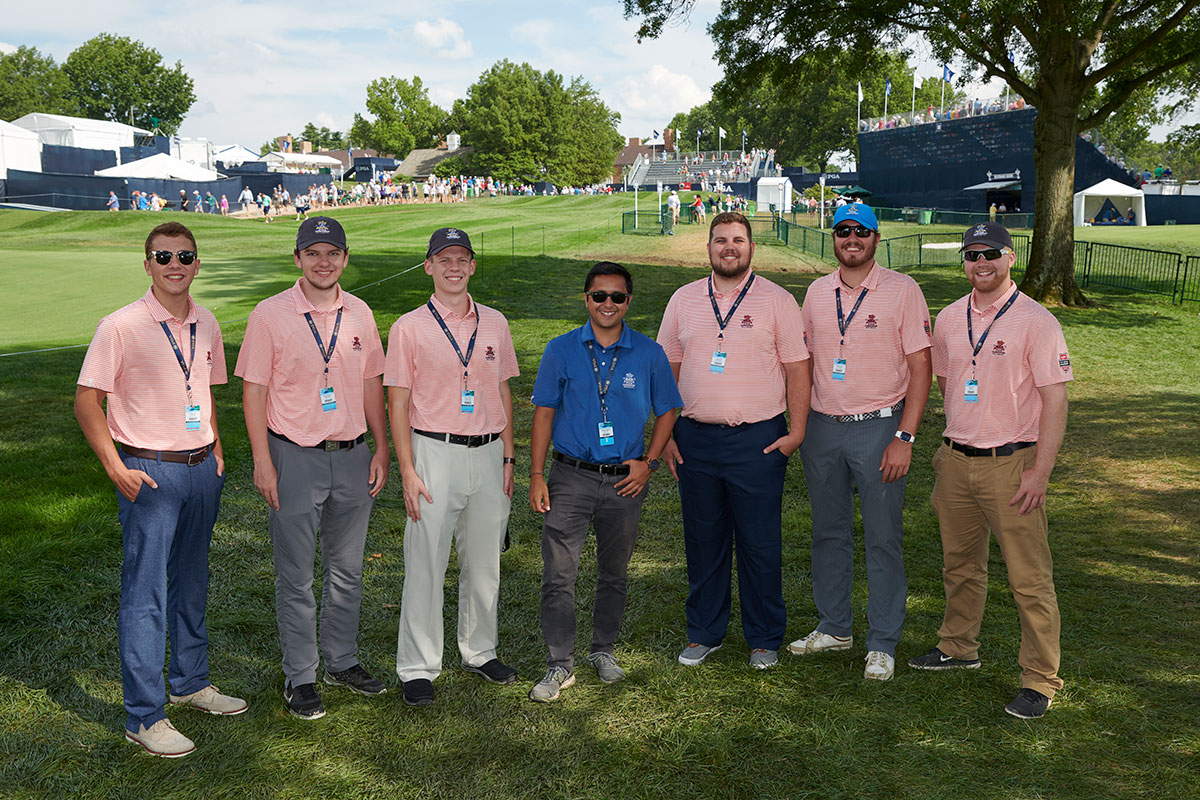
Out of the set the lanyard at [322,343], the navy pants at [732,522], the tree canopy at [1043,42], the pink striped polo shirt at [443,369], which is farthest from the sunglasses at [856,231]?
the tree canopy at [1043,42]

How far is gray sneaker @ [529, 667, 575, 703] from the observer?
4.94 metres

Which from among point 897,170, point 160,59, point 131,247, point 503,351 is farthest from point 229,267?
point 160,59

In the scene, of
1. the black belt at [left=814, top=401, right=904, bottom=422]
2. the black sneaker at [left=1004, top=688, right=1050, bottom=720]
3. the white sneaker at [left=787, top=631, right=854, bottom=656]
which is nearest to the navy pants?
the white sneaker at [left=787, top=631, right=854, bottom=656]

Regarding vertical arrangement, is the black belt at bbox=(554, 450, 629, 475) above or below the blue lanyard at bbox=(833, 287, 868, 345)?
below

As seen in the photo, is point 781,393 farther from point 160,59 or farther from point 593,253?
point 160,59

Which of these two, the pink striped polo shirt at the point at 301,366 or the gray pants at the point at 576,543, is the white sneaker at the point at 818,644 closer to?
the gray pants at the point at 576,543

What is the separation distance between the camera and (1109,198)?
4959 centimetres

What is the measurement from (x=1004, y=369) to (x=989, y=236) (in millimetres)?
707

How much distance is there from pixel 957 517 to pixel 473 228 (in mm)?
39429

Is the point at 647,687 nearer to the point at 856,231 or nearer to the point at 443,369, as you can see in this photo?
the point at 443,369

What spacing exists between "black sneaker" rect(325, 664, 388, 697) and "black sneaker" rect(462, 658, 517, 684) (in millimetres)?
530

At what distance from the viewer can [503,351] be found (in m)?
4.94

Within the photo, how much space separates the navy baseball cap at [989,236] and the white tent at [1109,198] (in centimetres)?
4795

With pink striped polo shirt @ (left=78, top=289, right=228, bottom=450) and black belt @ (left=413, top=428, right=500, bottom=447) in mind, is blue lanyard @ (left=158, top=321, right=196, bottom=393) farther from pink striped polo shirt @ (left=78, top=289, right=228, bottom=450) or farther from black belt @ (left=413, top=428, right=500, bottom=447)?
black belt @ (left=413, top=428, right=500, bottom=447)
